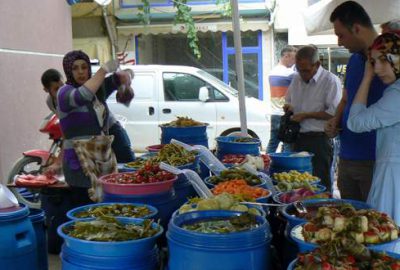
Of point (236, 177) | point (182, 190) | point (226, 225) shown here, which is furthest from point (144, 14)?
point (226, 225)

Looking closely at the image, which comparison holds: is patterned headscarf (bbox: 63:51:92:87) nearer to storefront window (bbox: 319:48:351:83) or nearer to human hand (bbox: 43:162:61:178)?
human hand (bbox: 43:162:61:178)

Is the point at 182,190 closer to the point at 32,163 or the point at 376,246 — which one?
the point at 376,246

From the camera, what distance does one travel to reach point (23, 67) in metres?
7.14

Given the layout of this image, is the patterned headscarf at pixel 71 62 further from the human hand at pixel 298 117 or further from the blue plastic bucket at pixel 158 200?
the human hand at pixel 298 117

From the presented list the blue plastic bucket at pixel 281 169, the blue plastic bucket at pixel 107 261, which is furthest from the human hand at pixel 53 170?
the blue plastic bucket at pixel 107 261

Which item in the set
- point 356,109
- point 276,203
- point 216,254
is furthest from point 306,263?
point 356,109

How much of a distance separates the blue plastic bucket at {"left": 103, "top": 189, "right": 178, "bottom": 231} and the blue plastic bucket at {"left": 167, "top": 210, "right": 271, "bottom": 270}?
669 mm

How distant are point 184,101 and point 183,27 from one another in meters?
4.83

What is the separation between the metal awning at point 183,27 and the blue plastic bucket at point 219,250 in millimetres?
12274

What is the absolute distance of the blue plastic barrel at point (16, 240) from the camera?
114 inches

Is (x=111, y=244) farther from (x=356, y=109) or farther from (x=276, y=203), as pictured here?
(x=356, y=109)

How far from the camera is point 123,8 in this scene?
1433 centimetres

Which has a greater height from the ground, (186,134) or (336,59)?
(336,59)

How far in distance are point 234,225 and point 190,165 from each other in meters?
1.29
